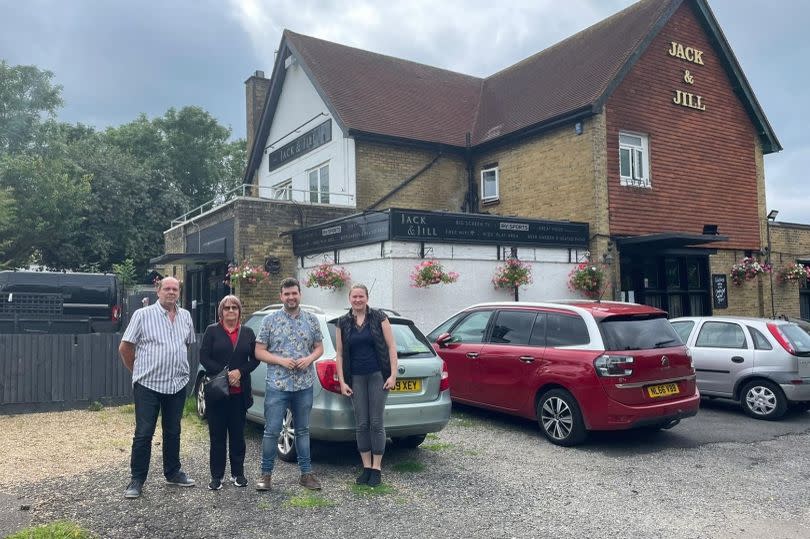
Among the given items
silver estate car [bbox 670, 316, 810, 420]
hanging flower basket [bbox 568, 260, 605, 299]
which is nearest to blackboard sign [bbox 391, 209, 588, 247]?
hanging flower basket [bbox 568, 260, 605, 299]

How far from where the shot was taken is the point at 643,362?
6844 millimetres

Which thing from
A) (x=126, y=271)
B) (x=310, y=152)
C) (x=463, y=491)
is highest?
(x=310, y=152)

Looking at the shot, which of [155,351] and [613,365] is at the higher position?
[155,351]

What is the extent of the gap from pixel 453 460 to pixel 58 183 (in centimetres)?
2535

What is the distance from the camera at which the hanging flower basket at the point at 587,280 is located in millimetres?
14258

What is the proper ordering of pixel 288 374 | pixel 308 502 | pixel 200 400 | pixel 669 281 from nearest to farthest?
pixel 308 502 → pixel 288 374 → pixel 200 400 → pixel 669 281

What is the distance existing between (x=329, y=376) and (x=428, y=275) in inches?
249

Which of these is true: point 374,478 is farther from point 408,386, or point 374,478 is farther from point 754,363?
point 754,363

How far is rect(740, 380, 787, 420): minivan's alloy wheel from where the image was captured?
8.64 meters

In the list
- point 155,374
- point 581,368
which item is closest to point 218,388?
point 155,374

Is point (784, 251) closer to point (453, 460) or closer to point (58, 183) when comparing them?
point (453, 460)

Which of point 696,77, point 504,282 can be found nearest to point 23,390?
point 504,282

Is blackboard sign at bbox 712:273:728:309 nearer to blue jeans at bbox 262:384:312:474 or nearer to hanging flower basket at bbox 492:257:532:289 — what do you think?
hanging flower basket at bbox 492:257:532:289

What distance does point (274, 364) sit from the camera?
5332 mm
